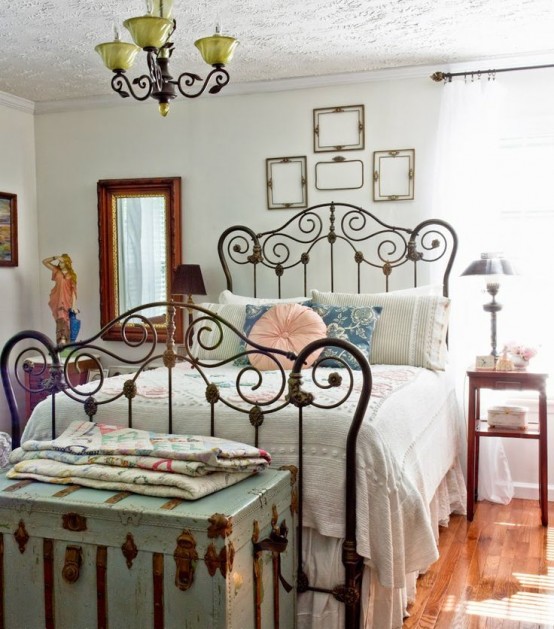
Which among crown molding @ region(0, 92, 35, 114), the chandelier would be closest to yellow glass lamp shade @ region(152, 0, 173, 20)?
the chandelier

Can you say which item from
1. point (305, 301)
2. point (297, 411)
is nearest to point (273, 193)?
point (305, 301)

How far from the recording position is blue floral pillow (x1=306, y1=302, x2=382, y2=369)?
150 inches

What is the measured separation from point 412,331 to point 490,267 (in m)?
0.52

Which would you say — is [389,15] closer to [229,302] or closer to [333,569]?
[229,302]

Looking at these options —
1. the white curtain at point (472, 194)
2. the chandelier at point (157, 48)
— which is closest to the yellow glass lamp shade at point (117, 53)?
the chandelier at point (157, 48)

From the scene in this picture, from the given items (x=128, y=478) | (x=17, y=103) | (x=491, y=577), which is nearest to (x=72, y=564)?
(x=128, y=478)

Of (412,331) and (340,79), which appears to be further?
(340,79)

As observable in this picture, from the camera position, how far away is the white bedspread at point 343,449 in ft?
7.82

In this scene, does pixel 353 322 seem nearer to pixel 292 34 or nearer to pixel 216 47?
pixel 292 34

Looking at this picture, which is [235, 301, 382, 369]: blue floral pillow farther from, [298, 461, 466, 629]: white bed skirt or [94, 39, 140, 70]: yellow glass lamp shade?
[94, 39, 140, 70]: yellow glass lamp shade

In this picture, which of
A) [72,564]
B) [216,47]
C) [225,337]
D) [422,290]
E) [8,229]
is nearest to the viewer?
[72,564]

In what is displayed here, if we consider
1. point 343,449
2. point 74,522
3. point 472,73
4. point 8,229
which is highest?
point 472,73

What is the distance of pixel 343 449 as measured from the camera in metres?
2.44

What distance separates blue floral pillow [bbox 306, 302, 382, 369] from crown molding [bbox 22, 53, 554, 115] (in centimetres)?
150
